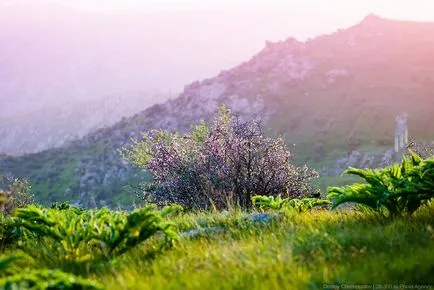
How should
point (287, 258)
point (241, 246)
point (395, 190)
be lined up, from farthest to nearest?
point (395, 190), point (241, 246), point (287, 258)

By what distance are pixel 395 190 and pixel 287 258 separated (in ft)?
7.99

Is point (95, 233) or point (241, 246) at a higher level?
point (95, 233)

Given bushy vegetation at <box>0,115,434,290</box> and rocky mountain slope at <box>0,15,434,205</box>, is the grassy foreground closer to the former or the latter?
bushy vegetation at <box>0,115,434,290</box>

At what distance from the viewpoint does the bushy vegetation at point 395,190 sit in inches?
264

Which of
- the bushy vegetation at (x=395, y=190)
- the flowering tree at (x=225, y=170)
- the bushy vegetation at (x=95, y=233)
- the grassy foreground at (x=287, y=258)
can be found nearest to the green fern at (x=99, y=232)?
the bushy vegetation at (x=95, y=233)

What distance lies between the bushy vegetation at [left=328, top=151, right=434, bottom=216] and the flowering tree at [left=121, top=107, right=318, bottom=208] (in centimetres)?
706

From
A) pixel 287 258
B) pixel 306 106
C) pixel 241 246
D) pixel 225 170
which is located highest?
pixel 287 258

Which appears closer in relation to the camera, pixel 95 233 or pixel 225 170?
pixel 95 233

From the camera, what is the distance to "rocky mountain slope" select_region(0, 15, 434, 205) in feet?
315

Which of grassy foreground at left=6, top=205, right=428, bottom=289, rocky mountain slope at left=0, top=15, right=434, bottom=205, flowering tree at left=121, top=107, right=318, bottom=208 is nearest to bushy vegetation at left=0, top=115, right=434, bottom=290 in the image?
grassy foreground at left=6, top=205, right=428, bottom=289

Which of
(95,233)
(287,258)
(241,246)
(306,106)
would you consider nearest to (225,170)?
(241,246)

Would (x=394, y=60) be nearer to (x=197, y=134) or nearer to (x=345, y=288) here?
(x=197, y=134)

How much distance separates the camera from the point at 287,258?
5109 millimetres

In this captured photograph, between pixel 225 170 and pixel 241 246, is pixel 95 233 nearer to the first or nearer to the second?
pixel 241 246
